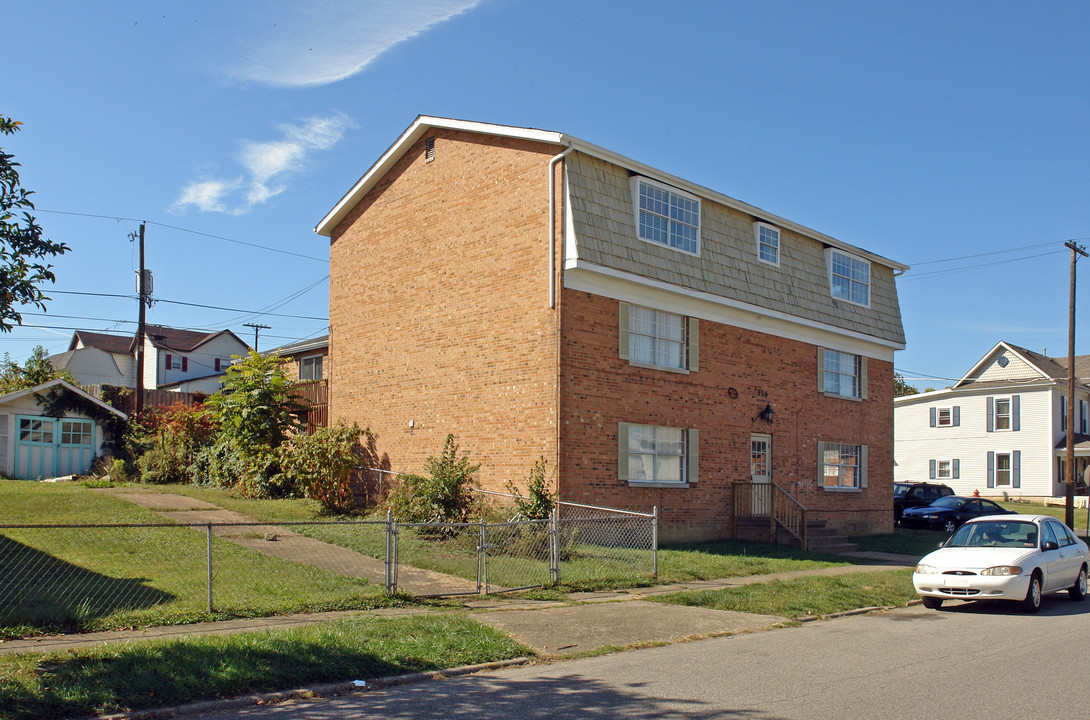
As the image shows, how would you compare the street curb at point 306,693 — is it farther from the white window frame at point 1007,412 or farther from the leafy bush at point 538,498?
the white window frame at point 1007,412

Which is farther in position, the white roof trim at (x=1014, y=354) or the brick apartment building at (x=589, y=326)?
the white roof trim at (x=1014, y=354)

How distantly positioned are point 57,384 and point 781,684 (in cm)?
2852

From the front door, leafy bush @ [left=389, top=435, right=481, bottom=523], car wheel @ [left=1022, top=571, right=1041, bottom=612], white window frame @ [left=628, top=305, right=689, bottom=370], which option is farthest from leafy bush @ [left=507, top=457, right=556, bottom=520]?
car wheel @ [left=1022, top=571, right=1041, bottom=612]

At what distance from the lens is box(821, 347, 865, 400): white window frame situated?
25570 millimetres

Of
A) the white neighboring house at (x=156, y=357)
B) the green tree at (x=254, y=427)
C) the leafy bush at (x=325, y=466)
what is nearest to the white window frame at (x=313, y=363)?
the green tree at (x=254, y=427)

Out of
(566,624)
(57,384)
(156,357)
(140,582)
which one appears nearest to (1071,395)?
(566,624)

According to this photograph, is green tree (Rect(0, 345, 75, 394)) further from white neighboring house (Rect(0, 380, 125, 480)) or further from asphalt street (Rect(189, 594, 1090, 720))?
asphalt street (Rect(189, 594, 1090, 720))

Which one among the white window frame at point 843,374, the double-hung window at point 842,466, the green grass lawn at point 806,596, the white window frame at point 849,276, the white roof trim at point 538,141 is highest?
the white roof trim at point 538,141

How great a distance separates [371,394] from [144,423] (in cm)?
1194

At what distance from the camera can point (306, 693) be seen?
780 cm

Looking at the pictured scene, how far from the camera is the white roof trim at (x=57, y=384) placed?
2845cm

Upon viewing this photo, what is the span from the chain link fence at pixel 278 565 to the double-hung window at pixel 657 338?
383cm

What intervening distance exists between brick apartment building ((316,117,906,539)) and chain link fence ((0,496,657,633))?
212cm

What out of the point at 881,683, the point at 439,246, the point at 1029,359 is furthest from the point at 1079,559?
the point at 1029,359
